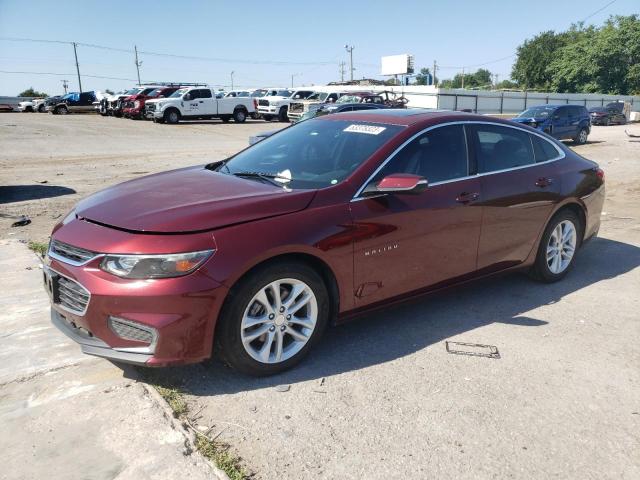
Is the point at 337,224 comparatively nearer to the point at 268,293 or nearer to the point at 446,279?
the point at 268,293

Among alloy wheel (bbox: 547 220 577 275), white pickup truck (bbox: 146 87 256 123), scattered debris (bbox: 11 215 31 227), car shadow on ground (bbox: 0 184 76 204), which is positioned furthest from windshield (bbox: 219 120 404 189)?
white pickup truck (bbox: 146 87 256 123)

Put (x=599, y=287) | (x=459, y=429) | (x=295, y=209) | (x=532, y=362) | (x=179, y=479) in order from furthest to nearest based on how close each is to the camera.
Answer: (x=599, y=287), (x=532, y=362), (x=295, y=209), (x=459, y=429), (x=179, y=479)

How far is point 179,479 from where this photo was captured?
252 centimetres

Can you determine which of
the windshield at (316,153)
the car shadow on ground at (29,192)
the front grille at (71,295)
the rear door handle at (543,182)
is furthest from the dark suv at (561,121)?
the front grille at (71,295)

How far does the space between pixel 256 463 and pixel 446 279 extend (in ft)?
7.41

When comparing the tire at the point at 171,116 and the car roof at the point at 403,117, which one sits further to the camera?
the tire at the point at 171,116

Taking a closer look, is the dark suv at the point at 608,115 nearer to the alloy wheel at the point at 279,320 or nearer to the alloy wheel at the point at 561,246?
the alloy wheel at the point at 561,246

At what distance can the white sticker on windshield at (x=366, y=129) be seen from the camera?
13.9 feet

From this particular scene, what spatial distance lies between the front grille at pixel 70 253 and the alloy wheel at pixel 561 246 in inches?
159

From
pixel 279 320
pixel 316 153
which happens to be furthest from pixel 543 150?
pixel 279 320

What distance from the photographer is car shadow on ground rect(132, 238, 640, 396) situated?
3.47 m

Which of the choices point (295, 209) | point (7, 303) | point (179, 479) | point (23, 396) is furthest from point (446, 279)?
point (7, 303)

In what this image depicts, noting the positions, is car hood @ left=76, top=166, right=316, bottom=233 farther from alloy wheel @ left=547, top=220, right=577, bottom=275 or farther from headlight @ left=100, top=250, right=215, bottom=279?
alloy wheel @ left=547, top=220, right=577, bottom=275

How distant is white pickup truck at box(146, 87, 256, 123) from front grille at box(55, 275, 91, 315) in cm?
2863
